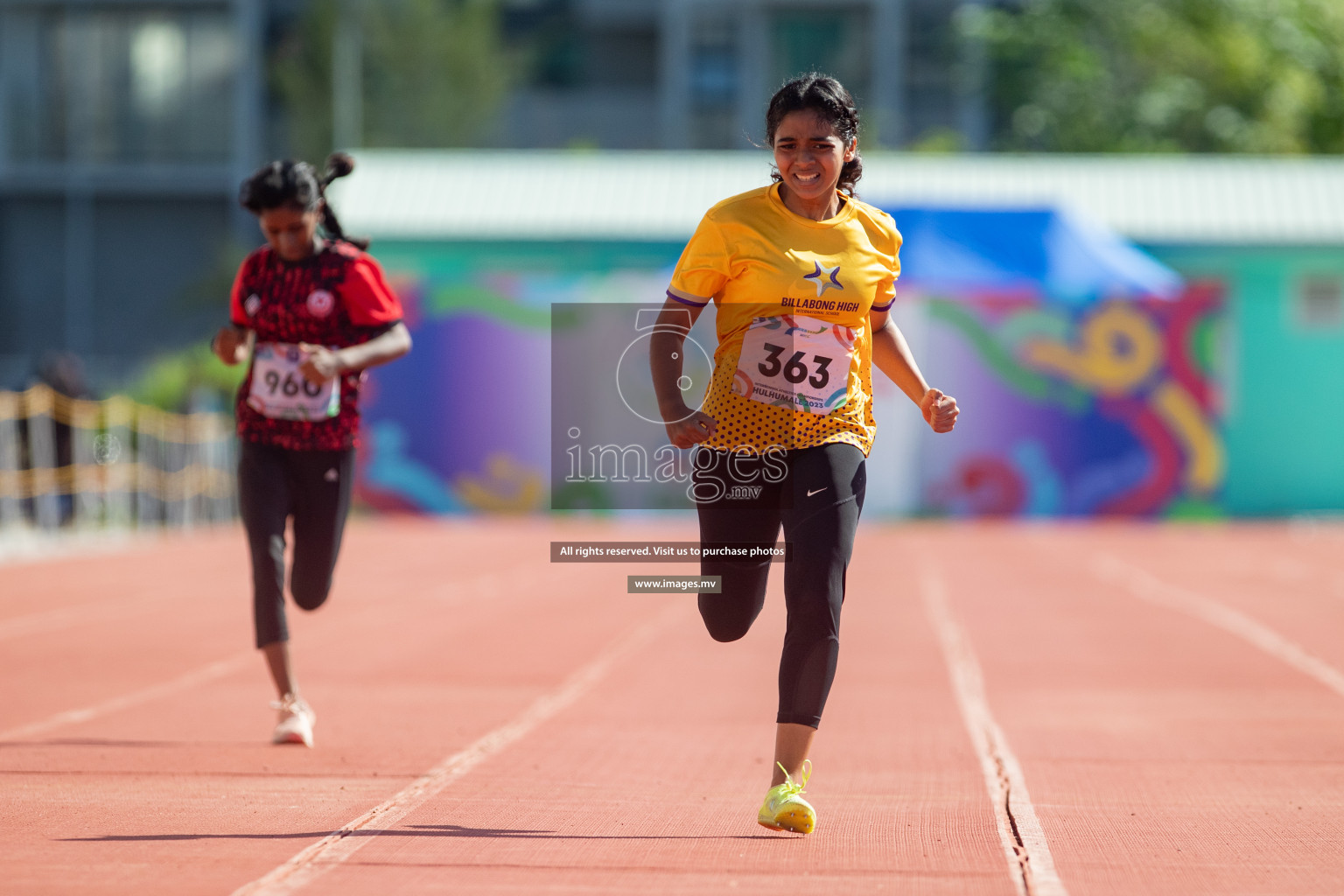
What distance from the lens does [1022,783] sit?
21.4 ft

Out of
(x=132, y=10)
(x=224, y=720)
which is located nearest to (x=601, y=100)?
(x=132, y=10)

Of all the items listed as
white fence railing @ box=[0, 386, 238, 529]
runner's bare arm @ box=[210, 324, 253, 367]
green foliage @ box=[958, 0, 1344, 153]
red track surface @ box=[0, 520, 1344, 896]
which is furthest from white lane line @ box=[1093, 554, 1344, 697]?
green foliage @ box=[958, 0, 1344, 153]

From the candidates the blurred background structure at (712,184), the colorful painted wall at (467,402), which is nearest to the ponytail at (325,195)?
the blurred background structure at (712,184)

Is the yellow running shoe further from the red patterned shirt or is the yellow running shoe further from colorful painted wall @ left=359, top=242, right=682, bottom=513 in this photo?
colorful painted wall @ left=359, top=242, right=682, bottom=513

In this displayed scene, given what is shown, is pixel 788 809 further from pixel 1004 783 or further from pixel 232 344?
pixel 232 344

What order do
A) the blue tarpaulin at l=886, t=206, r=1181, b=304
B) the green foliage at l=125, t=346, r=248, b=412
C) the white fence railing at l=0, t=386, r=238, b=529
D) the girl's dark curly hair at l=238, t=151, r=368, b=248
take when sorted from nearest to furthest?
the girl's dark curly hair at l=238, t=151, r=368, b=248 → the white fence railing at l=0, t=386, r=238, b=529 → the green foliage at l=125, t=346, r=248, b=412 → the blue tarpaulin at l=886, t=206, r=1181, b=304

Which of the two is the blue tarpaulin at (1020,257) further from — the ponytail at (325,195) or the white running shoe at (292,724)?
the white running shoe at (292,724)

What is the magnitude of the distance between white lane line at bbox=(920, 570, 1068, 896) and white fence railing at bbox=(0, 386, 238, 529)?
1101 cm

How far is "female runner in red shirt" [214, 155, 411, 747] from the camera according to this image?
7043 millimetres

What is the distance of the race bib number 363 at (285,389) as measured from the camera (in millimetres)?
7051

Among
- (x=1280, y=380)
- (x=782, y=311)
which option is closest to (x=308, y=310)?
(x=782, y=311)

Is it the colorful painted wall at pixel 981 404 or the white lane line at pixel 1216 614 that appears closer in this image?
the white lane line at pixel 1216 614

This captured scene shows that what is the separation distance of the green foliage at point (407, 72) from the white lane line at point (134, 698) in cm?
3877

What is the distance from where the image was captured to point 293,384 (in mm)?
7039
